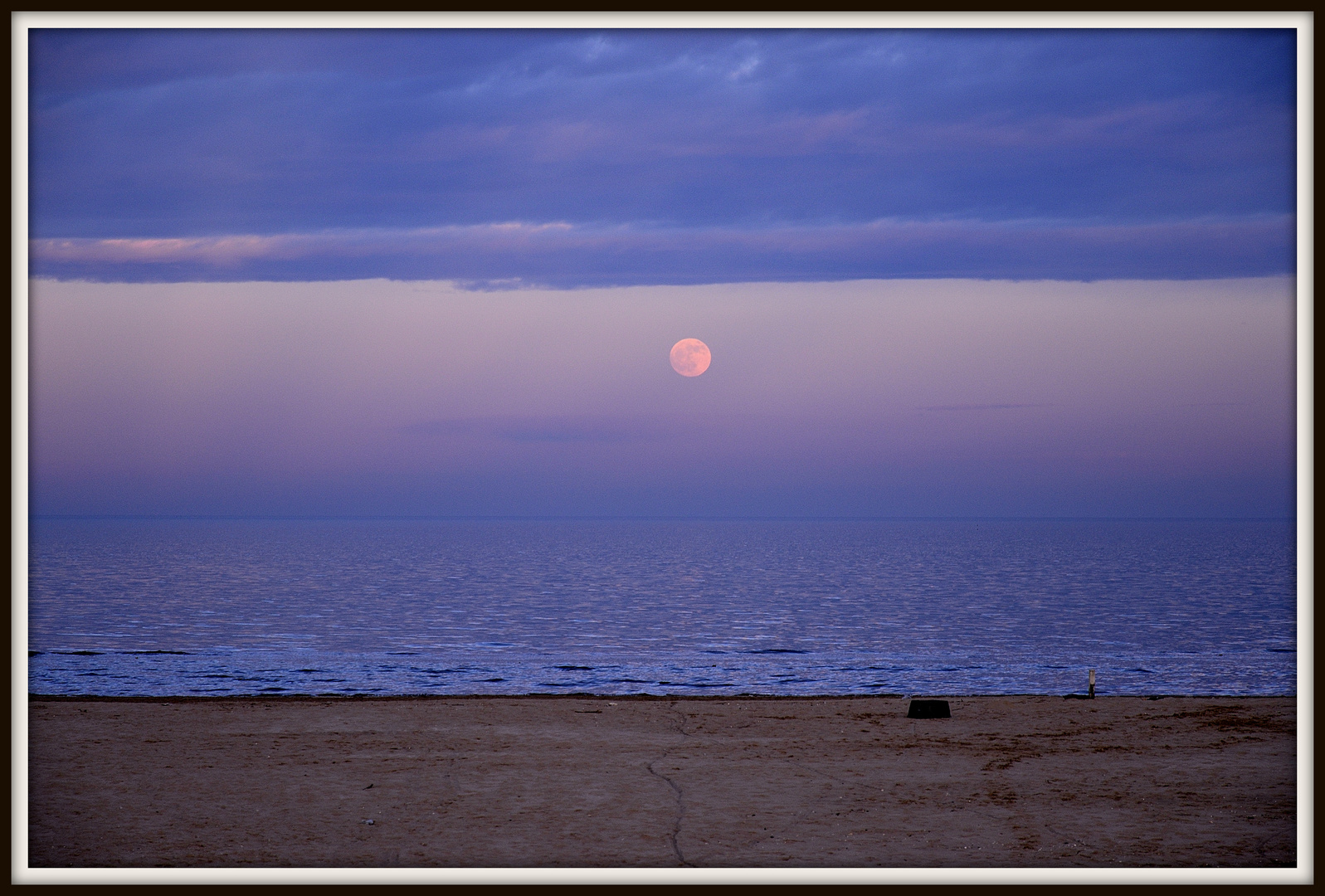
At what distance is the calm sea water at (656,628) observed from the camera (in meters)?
33.7

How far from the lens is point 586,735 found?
1870 centimetres

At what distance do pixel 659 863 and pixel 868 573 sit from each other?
92159 millimetres

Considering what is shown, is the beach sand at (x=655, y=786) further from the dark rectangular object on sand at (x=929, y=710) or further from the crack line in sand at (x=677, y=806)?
the dark rectangular object on sand at (x=929, y=710)

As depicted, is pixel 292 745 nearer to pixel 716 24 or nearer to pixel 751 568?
pixel 716 24

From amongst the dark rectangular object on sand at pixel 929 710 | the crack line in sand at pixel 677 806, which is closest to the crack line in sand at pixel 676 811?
the crack line in sand at pixel 677 806

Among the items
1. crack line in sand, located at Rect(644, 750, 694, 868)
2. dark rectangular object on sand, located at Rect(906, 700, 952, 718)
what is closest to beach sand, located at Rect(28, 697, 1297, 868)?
crack line in sand, located at Rect(644, 750, 694, 868)

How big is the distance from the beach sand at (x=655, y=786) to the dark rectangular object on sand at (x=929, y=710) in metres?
0.38

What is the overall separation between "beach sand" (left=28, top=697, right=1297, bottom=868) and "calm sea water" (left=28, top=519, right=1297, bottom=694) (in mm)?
3130

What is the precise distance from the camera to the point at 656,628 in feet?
169

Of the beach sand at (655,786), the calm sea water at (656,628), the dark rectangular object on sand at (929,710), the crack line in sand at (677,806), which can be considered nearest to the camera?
the crack line in sand at (677,806)

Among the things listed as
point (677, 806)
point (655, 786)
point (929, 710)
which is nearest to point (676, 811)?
point (677, 806)

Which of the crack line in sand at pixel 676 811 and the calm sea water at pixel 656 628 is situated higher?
the crack line in sand at pixel 676 811

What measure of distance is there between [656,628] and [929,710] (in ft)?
102

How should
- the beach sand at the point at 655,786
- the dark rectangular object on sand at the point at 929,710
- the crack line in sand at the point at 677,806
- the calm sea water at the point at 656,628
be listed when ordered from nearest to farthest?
the crack line in sand at the point at 677,806 < the beach sand at the point at 655,786 < the dark rectangular object on sand at the point at 929,710 < the calm sea water at the point at 656,628
